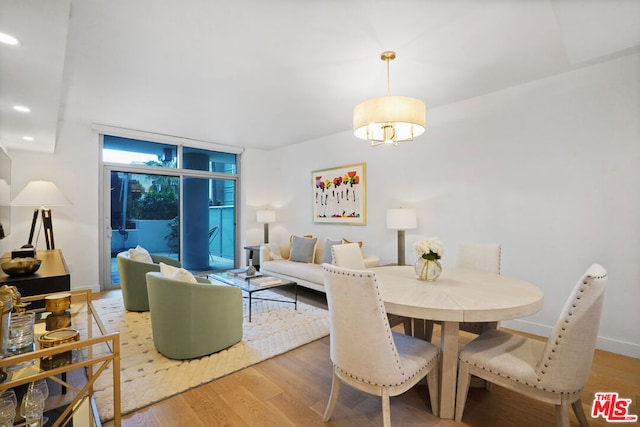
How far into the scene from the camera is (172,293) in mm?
2309

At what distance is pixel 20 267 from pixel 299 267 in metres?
2.92

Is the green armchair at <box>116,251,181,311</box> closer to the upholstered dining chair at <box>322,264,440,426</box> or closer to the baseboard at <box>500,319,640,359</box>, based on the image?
the upholstered dining chair at <box>322,264,440,426</box>

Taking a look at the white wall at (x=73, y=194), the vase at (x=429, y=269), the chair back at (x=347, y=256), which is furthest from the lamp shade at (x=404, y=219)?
the white wall at (x=73, y=194)

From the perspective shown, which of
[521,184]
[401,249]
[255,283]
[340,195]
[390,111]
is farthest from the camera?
[340,195]

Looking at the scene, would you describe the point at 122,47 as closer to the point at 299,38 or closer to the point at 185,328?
the point at 299,38

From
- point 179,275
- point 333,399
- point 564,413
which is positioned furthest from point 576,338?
point 179,275

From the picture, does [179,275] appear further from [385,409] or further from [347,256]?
[385,409]

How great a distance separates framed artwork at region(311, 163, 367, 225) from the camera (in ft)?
15.2

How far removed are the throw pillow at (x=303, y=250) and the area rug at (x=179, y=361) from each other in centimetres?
97

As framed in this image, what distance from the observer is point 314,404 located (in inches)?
74.7

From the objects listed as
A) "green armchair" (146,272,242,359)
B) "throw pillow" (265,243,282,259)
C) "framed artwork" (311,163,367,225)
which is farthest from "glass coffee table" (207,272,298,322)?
"framed artwork" (311,163,367,225)

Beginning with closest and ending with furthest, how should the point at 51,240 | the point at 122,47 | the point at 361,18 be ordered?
the point at 361,18 < the point at 122,47 < the point at 51,240

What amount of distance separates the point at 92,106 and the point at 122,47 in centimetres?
174

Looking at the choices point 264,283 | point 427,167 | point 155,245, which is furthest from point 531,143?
point 155,245
